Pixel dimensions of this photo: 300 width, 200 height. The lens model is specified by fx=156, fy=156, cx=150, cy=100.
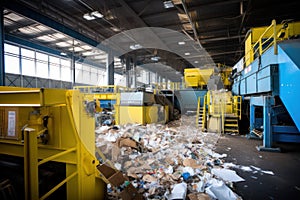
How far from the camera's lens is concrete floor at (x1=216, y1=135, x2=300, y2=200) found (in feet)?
7.65

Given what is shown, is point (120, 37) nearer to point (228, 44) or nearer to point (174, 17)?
point (174, 17)

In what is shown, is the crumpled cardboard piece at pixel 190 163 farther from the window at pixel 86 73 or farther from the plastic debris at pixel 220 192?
the window at pixel 86 73

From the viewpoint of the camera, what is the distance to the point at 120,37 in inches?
368

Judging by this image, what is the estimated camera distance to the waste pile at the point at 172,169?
227cm

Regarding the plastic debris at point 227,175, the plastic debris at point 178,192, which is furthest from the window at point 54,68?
the plastic debris at point 227,175

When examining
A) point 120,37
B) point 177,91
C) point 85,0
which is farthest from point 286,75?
point 120,37

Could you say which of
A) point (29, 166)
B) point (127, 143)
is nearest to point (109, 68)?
point (127, 143)

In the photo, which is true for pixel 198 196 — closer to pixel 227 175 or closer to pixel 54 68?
pixel 227 175

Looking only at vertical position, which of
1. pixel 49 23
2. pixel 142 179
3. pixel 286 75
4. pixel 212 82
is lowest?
pixel 142 179

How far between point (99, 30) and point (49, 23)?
2.54 m

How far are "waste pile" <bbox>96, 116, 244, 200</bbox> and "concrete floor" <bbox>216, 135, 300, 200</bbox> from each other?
21 cm

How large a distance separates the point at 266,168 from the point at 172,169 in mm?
1930

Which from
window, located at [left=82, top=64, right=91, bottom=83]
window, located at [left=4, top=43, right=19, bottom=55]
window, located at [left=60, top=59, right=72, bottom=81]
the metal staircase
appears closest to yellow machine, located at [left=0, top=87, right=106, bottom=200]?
the metal staircase

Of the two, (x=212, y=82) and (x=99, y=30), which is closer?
(x=99, y=30)
